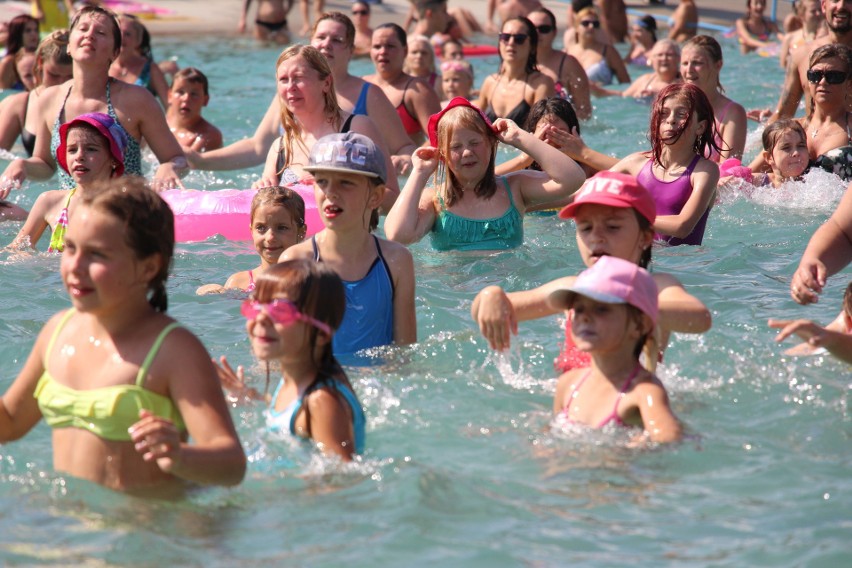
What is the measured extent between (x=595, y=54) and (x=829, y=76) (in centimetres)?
718

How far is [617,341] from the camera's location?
4.40 m

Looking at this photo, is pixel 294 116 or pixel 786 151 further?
pixel 786 151

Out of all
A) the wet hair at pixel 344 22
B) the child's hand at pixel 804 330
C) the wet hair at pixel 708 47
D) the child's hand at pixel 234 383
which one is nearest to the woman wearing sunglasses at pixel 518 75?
the wet hair at pixel 708 47

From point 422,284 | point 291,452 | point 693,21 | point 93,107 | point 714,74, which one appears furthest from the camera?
point 693,21

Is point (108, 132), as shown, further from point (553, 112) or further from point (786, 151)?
point (786, 151)

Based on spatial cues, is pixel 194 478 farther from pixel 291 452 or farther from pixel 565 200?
pixel 565 200

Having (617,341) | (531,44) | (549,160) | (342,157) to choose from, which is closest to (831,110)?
(531,44)

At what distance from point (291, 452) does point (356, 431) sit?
232mm

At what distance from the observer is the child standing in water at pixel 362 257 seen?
210 inches

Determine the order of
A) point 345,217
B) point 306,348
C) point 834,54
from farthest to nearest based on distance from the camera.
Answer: point 834,54, point 345,217, point 306,348

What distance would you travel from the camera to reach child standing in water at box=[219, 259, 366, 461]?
Answer: 13.3 ft

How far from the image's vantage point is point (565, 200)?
7.71m

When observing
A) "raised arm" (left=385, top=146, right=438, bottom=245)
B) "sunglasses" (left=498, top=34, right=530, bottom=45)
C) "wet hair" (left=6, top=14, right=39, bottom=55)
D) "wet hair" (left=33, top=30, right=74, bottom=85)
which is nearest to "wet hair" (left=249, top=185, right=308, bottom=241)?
"raised arm" (left=385, top=146, right=438, bottom=245)

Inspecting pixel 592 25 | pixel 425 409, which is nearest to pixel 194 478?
pixel 425 409
